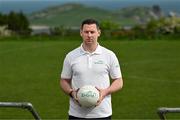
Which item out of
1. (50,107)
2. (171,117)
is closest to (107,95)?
(171,117)

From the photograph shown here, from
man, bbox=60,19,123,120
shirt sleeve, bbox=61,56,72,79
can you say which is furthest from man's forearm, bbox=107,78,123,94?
shirt sleeve, bbox=61,56,72,79

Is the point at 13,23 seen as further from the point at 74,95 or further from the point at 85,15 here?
the point at 85,15

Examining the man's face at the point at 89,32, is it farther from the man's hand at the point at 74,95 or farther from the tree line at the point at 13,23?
the tree line at the point at 13,23

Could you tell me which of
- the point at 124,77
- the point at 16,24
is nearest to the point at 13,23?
the point at 16,24

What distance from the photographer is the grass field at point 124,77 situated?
499 inches

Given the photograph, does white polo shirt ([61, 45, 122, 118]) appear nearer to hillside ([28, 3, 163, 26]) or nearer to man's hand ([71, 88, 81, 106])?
man's hand ([71, 88, 81, 106])

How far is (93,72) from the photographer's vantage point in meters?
6.38

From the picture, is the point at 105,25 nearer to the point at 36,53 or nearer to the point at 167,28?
the point at 167,28

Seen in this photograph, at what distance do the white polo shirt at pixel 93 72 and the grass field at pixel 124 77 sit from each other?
17.5 ft

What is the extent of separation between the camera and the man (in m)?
6.35

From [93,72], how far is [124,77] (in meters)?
11.6

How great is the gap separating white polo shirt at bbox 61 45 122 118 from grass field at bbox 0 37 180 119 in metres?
5.34

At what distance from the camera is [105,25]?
37.3 m

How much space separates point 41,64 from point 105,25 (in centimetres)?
1630
